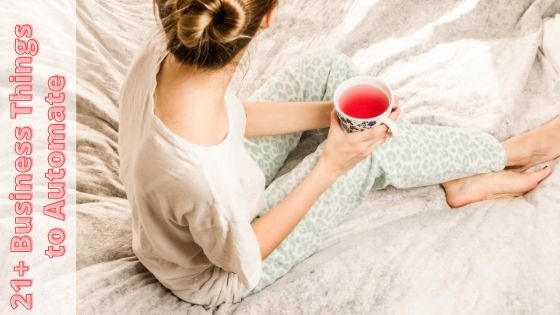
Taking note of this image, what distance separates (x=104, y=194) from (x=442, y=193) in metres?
0.70

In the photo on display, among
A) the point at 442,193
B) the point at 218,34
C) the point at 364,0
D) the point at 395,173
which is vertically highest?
the point at 218,34

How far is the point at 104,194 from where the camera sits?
1.06 m

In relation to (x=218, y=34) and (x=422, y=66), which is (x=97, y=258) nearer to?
(x=218, y=34)

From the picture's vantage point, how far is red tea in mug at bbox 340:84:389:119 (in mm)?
821

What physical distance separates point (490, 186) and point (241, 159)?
0.60 meters

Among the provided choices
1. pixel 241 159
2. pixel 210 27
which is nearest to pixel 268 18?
pixel 210 27

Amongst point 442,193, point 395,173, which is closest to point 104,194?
point 395,173

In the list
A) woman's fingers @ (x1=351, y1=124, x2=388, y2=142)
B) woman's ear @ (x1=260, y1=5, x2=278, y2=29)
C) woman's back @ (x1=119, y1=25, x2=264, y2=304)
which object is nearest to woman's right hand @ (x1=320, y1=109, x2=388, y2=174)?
woman's fingers @ (x1=351, y1=124, x2=388, y2=142)

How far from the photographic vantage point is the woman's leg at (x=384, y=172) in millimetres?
929

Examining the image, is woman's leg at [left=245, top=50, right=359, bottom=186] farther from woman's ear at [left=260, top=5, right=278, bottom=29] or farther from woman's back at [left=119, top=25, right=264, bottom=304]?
woman's ear at [left=260, top=5, right=278, bottom=29]

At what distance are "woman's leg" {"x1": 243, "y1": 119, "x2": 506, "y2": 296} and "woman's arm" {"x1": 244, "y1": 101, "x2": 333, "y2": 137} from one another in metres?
0.06

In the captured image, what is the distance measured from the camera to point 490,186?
1064 mm

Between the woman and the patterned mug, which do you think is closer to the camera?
the woman

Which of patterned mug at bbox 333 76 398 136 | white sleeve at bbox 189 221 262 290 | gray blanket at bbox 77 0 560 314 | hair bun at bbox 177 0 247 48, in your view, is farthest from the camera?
gray blanket at bbox 77 0 560 314
